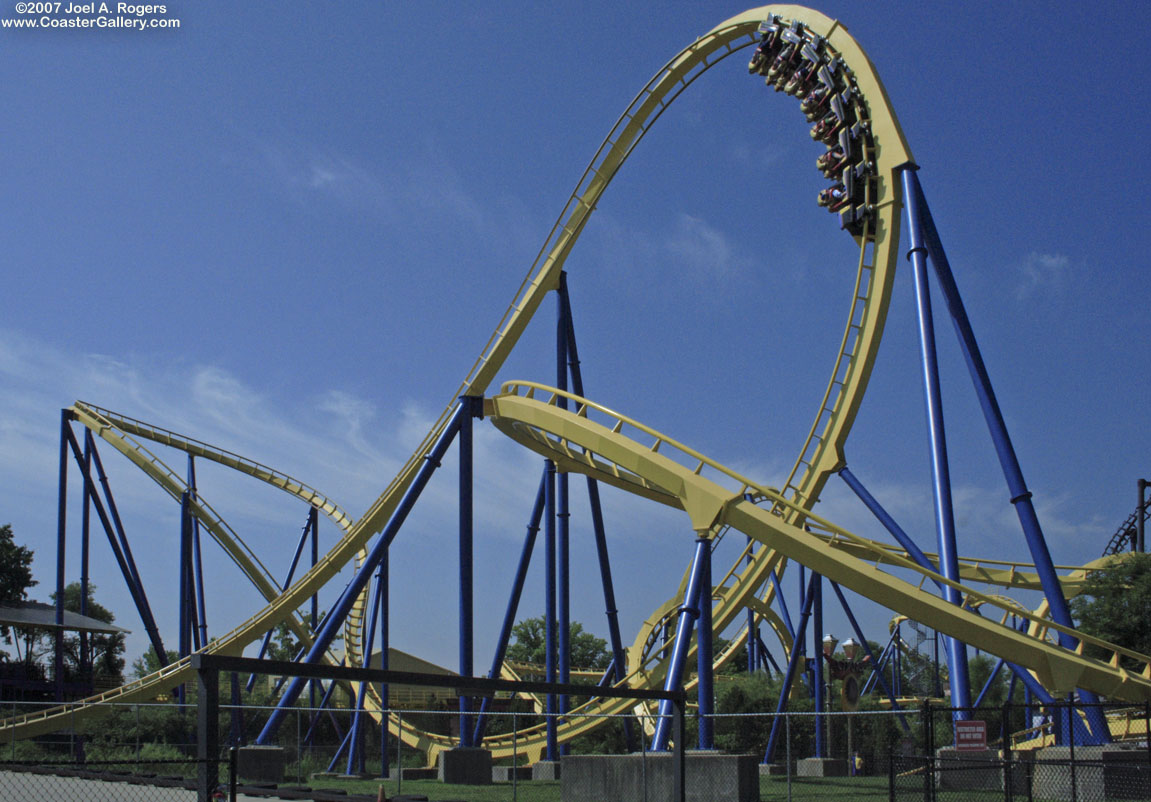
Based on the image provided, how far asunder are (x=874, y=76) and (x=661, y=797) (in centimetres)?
1112

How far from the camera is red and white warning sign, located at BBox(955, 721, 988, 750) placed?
34.1ft

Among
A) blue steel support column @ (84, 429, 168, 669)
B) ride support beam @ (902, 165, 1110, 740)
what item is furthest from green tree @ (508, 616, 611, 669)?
ride support beam @ (902, 165, 1110, 740)

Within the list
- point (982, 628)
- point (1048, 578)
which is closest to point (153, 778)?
point (982, 628)

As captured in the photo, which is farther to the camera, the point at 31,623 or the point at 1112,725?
the point at 31,623

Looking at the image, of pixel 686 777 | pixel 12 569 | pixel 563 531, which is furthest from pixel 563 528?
pixel 12 569

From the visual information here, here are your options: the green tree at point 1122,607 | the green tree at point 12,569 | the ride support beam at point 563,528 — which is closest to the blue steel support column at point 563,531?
the ride support beam at point 563,528

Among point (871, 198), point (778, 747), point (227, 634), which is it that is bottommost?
point (778, 747)

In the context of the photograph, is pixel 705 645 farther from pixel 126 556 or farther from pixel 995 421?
pixel 126 556

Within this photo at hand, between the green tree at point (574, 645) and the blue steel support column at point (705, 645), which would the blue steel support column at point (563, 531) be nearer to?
the blue steel support column at point (705, 645)

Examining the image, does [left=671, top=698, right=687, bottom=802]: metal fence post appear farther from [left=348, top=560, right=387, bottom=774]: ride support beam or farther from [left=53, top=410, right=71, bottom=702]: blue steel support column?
[left=53, top=410, right=71, bottom=702]: blue steel support column

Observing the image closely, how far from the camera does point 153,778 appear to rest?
49.2 feet

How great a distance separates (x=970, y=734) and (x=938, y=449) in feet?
14.1

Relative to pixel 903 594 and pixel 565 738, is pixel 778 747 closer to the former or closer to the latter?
pixel 565 738

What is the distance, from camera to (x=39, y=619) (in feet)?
104
